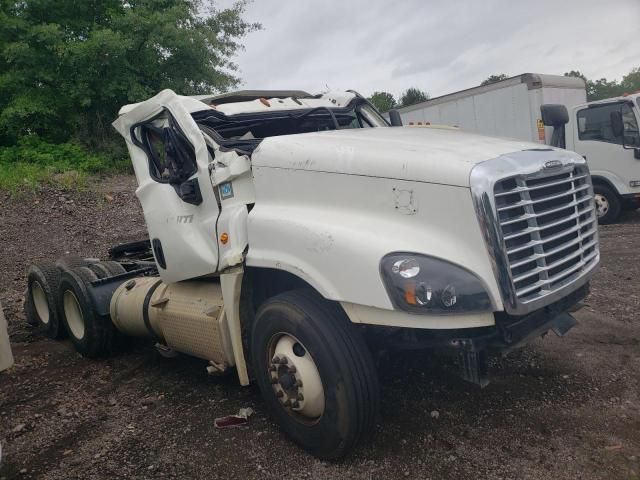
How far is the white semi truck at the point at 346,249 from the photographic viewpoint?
9.64 feet

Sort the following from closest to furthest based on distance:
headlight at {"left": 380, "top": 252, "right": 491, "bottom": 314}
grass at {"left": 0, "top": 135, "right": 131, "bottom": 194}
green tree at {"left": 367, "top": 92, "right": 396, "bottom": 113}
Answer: headlight at {"left": 380, "top": 252, "right": 491, "bottom": 314} < grass at {"left": 0, "top": 135, "right": 131, "bottom": 194} < green tree at {"left": 367, "top": 92, "right": 396, "bottom": 113}

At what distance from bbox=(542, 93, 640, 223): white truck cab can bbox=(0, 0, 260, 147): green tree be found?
35.5 ft

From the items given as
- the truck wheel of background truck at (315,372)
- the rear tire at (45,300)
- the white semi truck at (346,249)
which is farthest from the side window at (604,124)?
the rear tire at (45,300)

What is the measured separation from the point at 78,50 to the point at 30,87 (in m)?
2.16

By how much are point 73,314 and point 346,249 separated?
13.5ft

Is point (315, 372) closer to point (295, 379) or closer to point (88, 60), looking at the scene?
point (295, 379)

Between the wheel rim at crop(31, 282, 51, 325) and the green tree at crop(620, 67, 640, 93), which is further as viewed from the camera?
the green tree at crop(620, 67, 640, 93)

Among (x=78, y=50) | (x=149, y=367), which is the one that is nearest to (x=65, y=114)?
(x=78, y=50)

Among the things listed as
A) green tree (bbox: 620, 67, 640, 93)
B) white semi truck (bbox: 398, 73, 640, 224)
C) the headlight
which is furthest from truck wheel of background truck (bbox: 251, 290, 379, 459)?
green tree (bbox: 620, 67, 640, 93)

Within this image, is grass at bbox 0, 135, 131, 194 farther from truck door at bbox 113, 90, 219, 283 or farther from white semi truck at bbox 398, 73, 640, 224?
truck door at bbox 113, 90, 219, 283

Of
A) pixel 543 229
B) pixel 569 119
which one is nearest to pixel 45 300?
pixel 543 229

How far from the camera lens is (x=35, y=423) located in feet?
14.3

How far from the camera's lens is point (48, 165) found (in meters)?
14.8

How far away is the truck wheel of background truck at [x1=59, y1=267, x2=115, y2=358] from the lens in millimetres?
5520
